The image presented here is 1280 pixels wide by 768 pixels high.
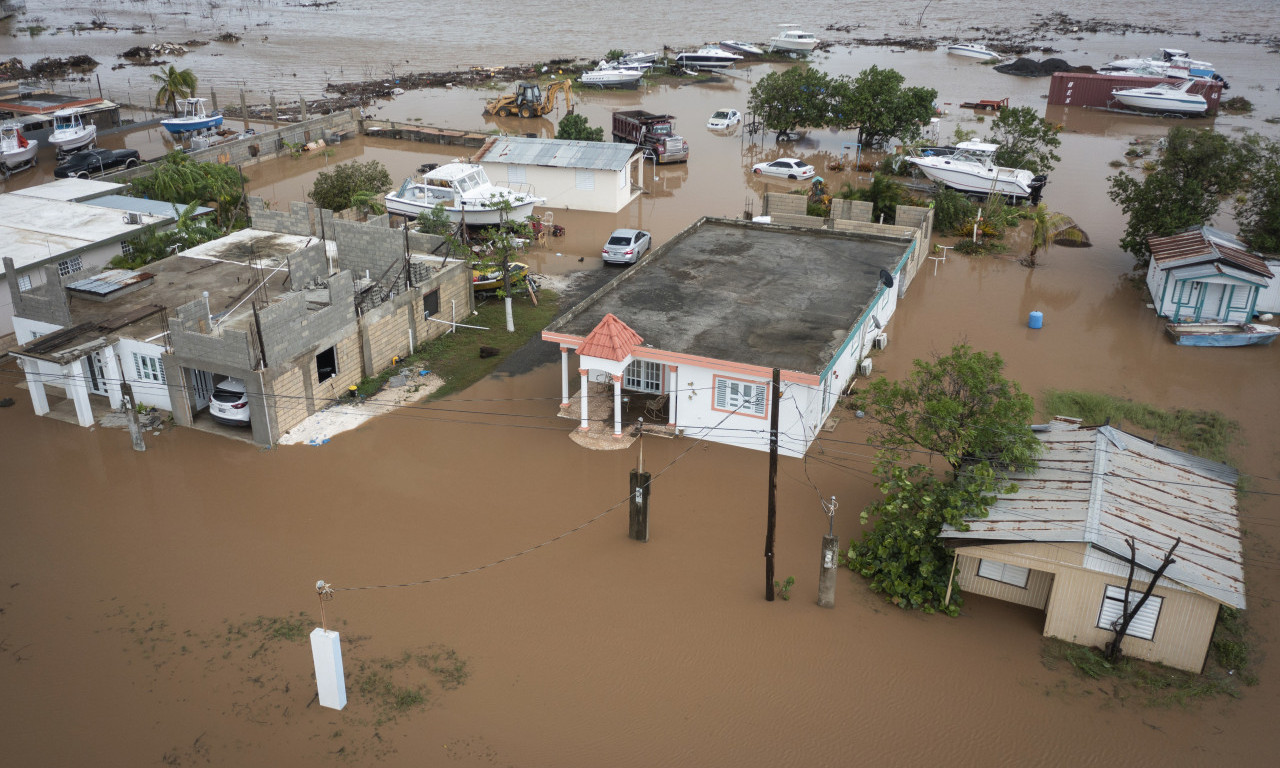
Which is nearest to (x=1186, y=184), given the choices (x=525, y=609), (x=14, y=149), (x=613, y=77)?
(x=525, y=609)

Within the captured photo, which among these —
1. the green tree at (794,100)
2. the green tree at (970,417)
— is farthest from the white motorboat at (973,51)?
the green tree at (970,417)

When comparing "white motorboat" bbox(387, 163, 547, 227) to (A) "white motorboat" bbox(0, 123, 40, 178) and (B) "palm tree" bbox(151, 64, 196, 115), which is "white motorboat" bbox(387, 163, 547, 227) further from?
(B) "palm tree" bbox(151, 64, 196, 115)

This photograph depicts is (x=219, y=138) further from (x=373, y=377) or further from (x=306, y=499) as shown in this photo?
(x=306, y=499)

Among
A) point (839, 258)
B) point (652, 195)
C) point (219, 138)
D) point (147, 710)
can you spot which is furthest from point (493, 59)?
point (147, 710)

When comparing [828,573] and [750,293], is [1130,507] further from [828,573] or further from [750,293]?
[750,293]

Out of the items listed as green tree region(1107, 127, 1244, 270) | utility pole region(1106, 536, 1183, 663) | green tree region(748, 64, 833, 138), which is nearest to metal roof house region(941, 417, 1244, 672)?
utility pole region(1106, 536, 1183, 663)

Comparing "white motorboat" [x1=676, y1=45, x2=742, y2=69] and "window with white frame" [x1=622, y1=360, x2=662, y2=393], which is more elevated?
"white motorboat" [x1=676, y1=45, x2=742, y2=69]
